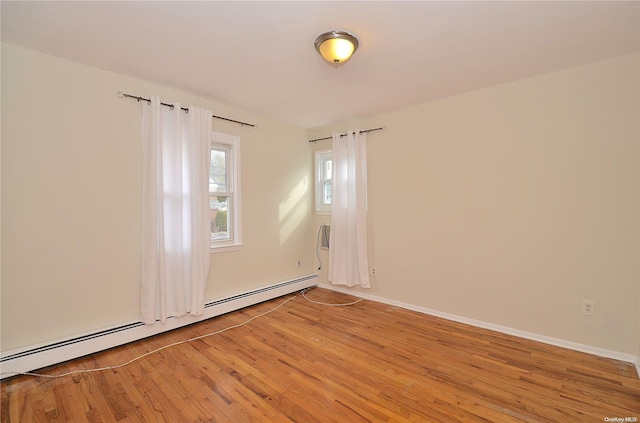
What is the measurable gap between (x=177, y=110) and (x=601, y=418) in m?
4.11

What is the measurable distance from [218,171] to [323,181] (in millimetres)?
1699

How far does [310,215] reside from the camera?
4602 mm

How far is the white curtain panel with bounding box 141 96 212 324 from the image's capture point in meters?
2.69

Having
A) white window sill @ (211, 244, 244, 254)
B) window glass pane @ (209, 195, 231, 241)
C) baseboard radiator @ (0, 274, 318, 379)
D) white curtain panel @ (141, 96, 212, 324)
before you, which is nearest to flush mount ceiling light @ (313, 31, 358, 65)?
white curtain panel @ (141, 96, 212, 324)

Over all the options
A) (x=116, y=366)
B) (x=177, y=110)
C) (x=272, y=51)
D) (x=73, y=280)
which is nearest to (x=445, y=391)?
(x=116, y=366)

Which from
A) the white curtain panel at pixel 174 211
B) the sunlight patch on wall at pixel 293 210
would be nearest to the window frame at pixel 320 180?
the sunlight patch on wall at pixel 293 210

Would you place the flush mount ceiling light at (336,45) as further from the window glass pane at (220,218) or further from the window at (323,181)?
the window at (323,181)

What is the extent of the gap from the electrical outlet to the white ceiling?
211 centimetres

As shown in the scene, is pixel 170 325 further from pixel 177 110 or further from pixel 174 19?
pixel 174 19

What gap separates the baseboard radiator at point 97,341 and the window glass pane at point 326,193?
179 cm

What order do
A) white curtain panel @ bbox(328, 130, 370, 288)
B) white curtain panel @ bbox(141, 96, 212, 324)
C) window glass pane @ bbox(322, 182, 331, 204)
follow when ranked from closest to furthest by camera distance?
white curtain panel @ bbox(141, 96, 212, 324) < white curtain panel @ bbox(328, 130, 370, 288) < window glass pane @ bbox(322, 182, 331, 204)

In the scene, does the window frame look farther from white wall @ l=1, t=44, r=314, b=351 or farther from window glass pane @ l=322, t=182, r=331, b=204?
white wall @ l=1, t=44, r=314, b=351

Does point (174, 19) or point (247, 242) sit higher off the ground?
point (174, 19)

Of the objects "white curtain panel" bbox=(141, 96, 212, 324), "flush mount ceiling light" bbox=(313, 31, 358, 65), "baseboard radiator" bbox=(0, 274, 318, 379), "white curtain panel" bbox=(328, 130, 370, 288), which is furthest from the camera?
"white curtain panel" bbox=(328, 130, 370, 288)
